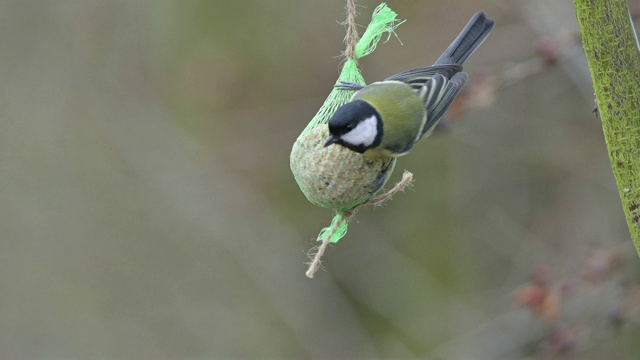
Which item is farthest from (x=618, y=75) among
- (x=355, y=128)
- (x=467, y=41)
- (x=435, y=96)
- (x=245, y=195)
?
(x=245, y=195)

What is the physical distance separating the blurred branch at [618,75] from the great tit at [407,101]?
72 centimetres

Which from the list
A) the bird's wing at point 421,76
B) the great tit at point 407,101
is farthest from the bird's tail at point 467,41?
the bird's wing at point 421,76

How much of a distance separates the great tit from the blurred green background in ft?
4.96

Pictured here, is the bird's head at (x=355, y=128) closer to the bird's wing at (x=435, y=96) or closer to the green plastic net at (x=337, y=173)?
the green plastic net at (x=337, y=173)

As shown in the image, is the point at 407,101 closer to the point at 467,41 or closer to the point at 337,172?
the point at 467,41

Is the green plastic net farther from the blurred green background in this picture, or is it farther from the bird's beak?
the blurred green background

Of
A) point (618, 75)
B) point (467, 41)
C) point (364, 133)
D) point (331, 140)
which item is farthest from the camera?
point (467, 41)

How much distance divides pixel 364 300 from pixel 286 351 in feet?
2.90

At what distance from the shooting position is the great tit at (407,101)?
230 cm

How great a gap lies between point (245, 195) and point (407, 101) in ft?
9.19

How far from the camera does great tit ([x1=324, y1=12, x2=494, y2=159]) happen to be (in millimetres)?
2305

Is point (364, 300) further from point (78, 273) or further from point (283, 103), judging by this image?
point (78, 273)

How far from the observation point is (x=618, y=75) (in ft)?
5.52

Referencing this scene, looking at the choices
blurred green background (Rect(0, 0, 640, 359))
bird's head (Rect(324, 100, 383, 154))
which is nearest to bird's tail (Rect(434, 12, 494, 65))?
bird's head (Rect(324, 100, 383, 154))
